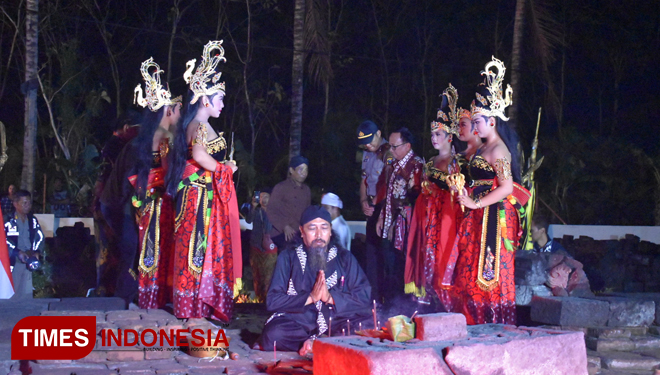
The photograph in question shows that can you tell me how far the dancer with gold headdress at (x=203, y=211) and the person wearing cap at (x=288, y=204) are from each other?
1.98 metres

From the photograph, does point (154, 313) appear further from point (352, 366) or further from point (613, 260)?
point (613, 260)

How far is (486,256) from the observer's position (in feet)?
17.8

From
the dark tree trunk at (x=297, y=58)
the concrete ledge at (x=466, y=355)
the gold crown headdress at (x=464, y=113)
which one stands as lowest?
the concrete ledge at (x=466, y=355)

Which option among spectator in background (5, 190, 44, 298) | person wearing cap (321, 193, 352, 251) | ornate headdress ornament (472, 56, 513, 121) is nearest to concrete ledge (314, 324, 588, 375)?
ornate headdress ornament (472, 56, 513, 121)

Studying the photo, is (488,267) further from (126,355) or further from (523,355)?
(126,355)

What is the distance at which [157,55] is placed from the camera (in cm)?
1992

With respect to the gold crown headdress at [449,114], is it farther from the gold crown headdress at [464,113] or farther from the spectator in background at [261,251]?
the spectator in background at [261,251]

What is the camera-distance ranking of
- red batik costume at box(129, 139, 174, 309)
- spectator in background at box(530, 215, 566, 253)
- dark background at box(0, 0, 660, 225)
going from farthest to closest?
dark background at box(0, 0, 660, 225)
spectator in background at box(530, 215, 566, 253)
red batik costume at box(129, 139, 174, 309)

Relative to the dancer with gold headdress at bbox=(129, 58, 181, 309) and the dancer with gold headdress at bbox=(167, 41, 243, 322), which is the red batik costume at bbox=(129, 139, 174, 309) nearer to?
the dancer with gold headdress at bbox=(129, 58, 181, 309)

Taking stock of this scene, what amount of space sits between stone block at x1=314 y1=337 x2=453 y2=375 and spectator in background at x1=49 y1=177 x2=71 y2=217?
10.7 m

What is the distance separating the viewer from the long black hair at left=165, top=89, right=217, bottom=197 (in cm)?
588

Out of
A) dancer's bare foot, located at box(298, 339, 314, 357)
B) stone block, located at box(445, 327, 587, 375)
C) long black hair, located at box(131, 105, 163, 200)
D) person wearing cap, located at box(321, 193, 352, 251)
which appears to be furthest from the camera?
person wearing cap, located at box(321, 193, 352, 251)

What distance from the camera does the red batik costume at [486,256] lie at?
5.41m

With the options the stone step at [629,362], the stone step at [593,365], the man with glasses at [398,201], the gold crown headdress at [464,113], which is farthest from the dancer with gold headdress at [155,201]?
the stone step at [629,362]
